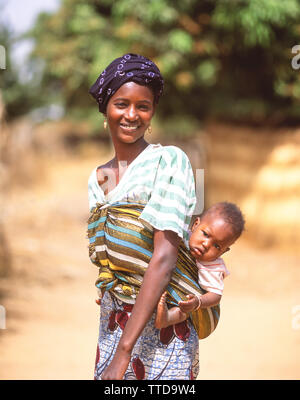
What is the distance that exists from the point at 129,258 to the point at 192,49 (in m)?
7.05

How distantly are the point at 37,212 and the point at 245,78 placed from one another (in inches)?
225

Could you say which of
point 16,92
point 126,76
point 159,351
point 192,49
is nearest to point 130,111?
point 126,76

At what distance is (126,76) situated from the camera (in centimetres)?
174

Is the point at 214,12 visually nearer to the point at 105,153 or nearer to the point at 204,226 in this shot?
the point at 204,226

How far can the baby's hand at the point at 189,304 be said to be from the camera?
169cm

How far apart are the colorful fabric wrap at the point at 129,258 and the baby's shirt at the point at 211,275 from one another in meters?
0.02

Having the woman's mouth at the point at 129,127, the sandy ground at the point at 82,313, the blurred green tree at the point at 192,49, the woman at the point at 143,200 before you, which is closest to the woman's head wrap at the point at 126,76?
the woman at the point at 143,200

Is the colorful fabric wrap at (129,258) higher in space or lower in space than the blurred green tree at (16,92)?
lower

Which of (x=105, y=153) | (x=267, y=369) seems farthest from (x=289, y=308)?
(x=105, y=153)

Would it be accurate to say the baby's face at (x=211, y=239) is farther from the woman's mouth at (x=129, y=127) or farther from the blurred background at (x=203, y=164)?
the blurred background at (x=203, y=164)

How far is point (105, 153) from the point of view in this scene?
760 inches

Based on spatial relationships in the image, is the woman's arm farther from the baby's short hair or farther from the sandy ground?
the sandy ground

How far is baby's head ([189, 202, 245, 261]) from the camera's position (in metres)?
1.78

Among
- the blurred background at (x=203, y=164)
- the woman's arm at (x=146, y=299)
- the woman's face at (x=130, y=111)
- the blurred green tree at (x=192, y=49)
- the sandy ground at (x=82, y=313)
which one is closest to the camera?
the woman's arm at (x=146, y=299)
